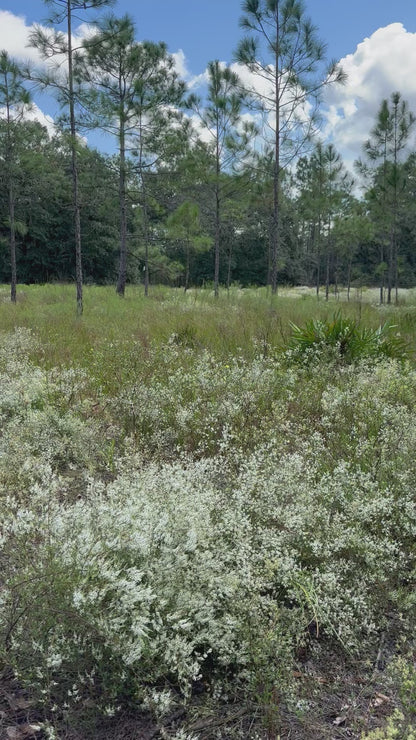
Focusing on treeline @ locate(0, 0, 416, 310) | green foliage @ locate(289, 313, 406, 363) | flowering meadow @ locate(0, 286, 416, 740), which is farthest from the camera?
treeline @ locate(0, 0, 416, 310)

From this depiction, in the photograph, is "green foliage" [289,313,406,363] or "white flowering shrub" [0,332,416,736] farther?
"green foliage" [289,313,406,363]

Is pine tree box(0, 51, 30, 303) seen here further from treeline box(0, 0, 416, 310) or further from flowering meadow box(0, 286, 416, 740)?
flowering meadow box(0, 286, 416, 740)

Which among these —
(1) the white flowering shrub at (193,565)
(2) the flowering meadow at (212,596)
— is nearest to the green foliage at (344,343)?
(1) the white flowering shrub at (193,565)

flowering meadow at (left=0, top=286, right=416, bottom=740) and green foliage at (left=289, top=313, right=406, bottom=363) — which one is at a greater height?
green foliage at (left=289, top=313, right=406, bottom=363)

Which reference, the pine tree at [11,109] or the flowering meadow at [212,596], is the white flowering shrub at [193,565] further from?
the pine tree at [11,109]

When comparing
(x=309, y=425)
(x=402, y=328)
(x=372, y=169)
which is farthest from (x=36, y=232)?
(x=309, y=425)

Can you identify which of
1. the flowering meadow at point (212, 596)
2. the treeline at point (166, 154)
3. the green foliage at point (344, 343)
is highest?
the treeline at point (166, 154)

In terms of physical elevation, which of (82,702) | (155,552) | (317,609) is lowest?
(82,702)

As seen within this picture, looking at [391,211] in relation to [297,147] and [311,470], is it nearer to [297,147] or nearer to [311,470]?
[297,147]

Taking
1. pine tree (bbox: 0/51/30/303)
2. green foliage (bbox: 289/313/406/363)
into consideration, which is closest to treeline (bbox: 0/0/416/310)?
pine tree (bbox: 0/51/30/303)

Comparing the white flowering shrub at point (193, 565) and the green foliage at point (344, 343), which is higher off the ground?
the green foliage at point (344, 343)

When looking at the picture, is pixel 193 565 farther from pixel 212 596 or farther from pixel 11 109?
pixel 11 109

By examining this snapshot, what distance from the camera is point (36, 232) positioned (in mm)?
38562

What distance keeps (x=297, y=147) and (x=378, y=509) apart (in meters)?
16.1
